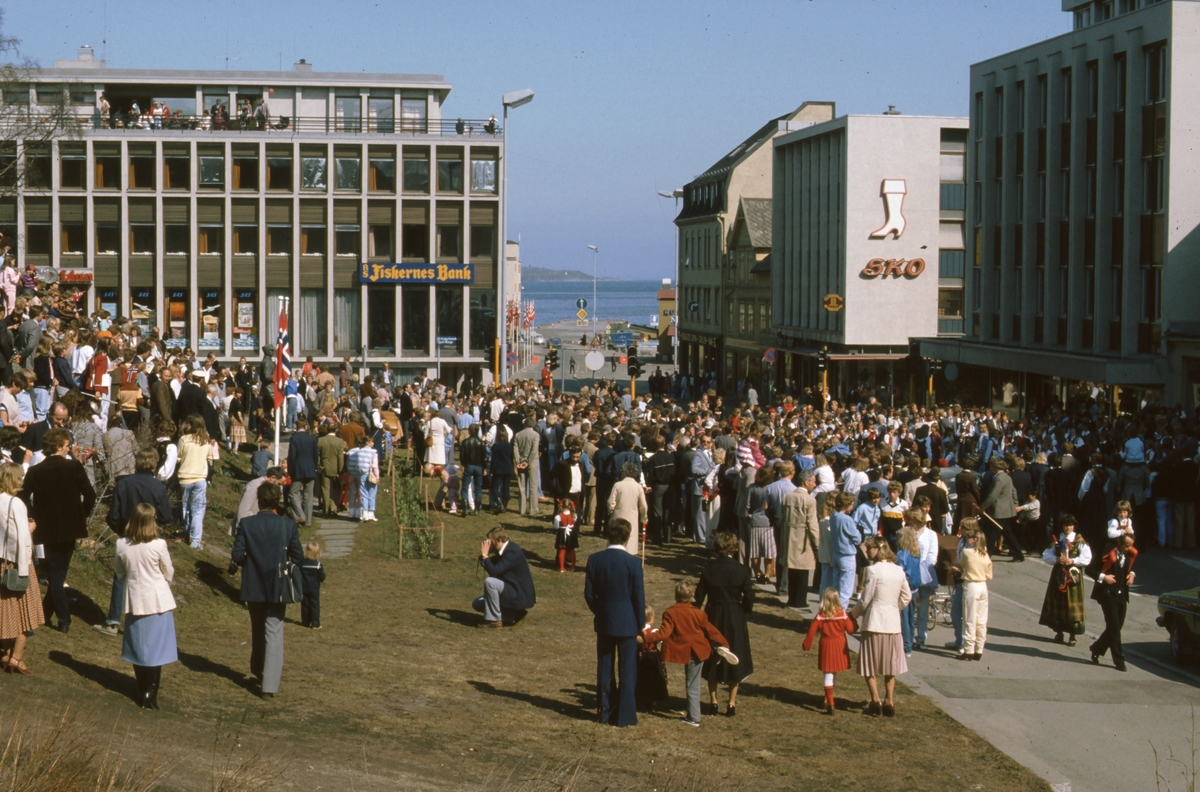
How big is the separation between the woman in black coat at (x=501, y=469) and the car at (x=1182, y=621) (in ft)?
39.2

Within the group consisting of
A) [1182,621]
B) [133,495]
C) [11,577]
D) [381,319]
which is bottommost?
[1182,621]

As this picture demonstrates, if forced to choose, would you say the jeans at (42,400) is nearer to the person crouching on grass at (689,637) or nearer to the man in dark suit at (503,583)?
the man in dark suit at (503,583)

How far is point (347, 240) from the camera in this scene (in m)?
59.8

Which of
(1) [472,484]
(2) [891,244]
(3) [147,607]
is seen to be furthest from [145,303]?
(3) [147,607]

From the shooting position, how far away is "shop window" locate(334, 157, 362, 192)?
59.1 m

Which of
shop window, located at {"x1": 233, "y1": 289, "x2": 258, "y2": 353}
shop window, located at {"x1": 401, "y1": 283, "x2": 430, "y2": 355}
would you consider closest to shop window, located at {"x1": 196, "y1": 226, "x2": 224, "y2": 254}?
shop window, located at {"x1": 233, "y1": 289, "x2": 258, "y2": 353}

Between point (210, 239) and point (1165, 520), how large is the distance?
45131mm

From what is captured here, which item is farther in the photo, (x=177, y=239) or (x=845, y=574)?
(x=177, y=239)

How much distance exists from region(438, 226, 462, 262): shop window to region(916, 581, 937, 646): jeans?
4555 centimetres

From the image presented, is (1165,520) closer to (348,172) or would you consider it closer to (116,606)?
(116,606)

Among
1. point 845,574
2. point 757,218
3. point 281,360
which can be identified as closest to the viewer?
point 845,574

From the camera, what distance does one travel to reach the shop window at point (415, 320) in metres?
60.2

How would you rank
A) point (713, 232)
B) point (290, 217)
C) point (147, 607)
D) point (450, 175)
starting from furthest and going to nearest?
point (713, 232), point (450, 175), point (290, 217), point (147, 607)

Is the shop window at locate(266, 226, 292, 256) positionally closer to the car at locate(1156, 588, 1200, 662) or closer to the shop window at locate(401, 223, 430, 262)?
the shop window at locate(401, 223, 430, 262)
